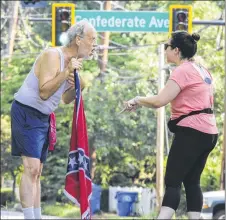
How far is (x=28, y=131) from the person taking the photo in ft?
25.7

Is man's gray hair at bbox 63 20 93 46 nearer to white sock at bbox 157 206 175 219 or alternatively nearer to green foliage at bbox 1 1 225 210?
white sock at bbox 157 206 175 219

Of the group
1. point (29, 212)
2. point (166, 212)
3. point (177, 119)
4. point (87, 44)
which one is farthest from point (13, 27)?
point (166, 212)

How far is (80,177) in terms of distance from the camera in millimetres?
7445

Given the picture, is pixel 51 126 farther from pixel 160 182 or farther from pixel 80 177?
pixel 160 182

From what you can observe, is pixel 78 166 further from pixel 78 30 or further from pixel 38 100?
pixel 78 30

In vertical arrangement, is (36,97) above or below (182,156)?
above

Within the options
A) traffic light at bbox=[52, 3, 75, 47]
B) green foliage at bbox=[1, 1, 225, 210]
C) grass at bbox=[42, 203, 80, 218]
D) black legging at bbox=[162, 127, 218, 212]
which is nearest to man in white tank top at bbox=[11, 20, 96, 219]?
black legging at bbox=[162, 127, 218, 212]

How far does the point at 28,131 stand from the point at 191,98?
142cm

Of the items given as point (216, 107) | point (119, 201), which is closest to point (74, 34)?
point (216, 107)

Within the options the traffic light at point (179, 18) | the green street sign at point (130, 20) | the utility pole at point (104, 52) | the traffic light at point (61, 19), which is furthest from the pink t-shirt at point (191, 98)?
the utility pole at point (104, 52)

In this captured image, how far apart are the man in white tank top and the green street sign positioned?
1127 cm

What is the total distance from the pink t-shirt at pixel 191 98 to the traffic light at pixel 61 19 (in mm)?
11875

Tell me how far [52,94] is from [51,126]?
0.41 meters

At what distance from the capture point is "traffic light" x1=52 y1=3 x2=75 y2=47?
63.6 feet
